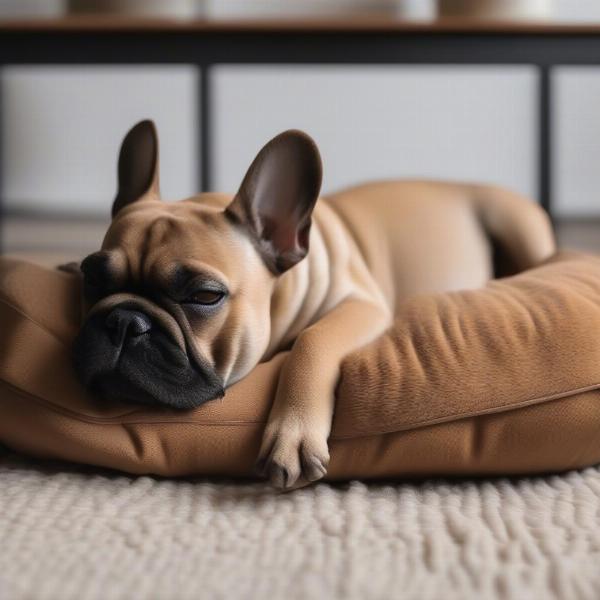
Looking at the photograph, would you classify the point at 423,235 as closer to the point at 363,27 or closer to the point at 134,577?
the point at 363,27

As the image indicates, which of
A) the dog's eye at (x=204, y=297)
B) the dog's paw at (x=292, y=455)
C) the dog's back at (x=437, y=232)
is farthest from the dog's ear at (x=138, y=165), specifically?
the dog's paw at (x=292, y=455)

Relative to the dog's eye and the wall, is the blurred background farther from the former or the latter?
the dog's eye

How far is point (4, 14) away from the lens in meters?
2.93

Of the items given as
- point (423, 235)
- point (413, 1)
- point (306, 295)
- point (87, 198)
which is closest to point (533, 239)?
point (423, 235)

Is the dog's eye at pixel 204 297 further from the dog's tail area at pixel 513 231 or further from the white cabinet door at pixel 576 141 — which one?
the white cabinet door at pixel 576 141

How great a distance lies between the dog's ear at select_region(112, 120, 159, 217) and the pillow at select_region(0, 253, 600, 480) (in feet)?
1.11

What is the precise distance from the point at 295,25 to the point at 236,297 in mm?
1532

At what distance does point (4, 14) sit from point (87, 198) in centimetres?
69

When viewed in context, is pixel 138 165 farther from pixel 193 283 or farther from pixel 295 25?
pixel 295 25

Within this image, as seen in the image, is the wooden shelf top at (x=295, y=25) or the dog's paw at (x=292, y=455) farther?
the wooden shelf top at (x=295, y=25)

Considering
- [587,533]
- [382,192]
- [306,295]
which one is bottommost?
[587,533]

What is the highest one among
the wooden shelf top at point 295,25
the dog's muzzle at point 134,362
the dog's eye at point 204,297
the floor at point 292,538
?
the wooden shelf top at point 295,25

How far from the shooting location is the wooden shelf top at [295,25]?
2.52 meters

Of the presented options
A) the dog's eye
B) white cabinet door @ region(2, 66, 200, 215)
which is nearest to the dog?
the dog's eye
